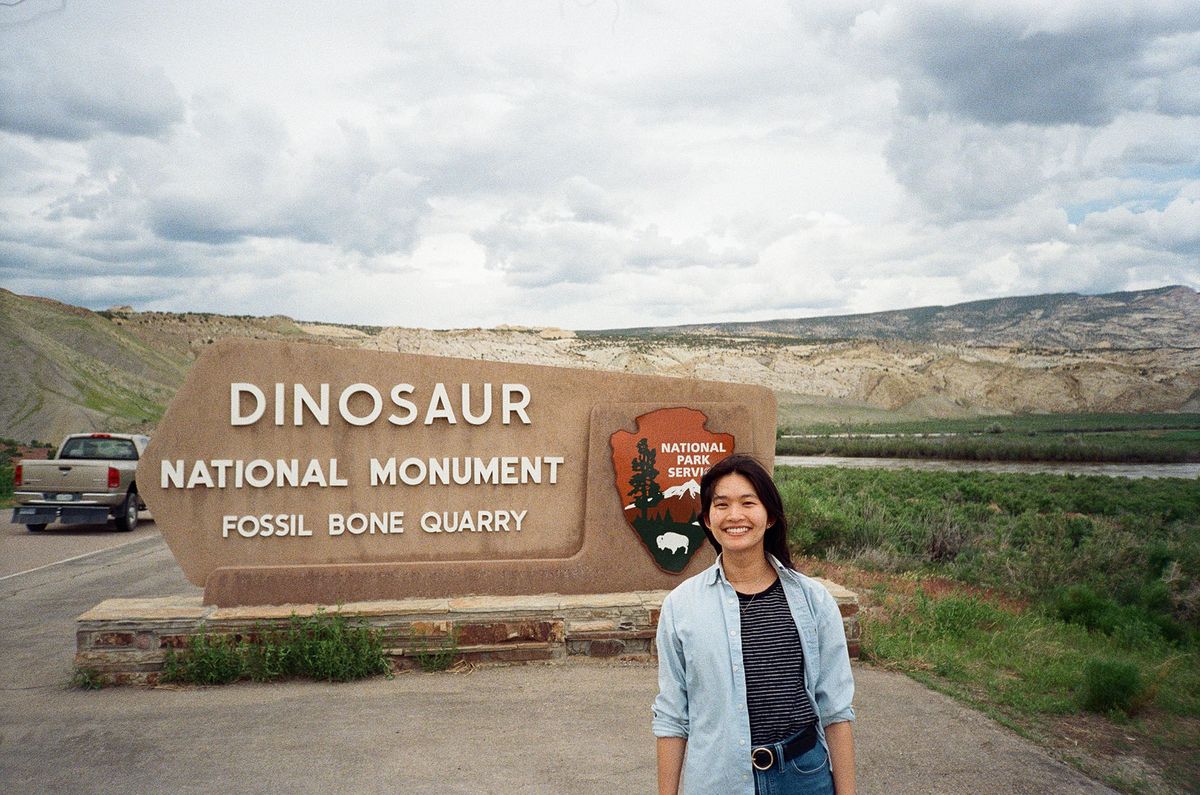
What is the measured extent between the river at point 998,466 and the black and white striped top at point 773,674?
32.2 m

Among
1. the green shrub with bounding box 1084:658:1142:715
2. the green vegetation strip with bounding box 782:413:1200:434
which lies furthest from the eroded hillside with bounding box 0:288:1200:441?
the green shrub with bounding box 1084:658:1142:715

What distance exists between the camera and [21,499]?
1434 centimetres

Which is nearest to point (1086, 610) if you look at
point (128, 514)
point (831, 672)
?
point (831, 672)

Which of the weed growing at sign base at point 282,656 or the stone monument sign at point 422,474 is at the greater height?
the stone monument sign at point 422,474

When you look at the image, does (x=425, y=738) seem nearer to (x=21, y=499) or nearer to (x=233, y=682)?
(x=233, y=682)

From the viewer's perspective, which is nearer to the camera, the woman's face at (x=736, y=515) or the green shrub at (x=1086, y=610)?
the woman's face at (x=736, y=515)

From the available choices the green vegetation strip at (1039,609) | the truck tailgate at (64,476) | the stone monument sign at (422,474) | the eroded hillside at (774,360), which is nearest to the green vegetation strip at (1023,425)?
the eroded hillside at (774,360)

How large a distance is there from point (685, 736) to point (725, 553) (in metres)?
0.50

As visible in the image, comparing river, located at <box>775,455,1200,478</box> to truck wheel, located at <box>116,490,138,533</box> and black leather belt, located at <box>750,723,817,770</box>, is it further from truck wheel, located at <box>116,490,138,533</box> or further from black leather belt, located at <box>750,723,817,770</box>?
black leather belt, located at <box>750,723,817,770</box>

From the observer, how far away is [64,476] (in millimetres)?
14547

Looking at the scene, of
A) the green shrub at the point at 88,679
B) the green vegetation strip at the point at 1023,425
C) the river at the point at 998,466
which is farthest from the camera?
the green vegetation strip at the point at 1023,425

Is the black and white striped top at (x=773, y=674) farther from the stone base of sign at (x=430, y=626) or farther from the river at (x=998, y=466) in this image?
the river at (x=998, y=466)

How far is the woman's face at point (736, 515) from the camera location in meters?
2.43

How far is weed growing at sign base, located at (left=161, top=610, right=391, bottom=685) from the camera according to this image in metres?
5.73
